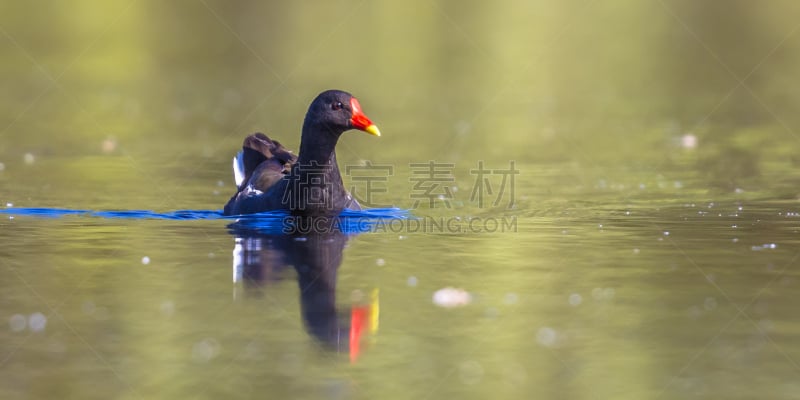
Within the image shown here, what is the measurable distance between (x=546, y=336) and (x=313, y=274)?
2.35 metres

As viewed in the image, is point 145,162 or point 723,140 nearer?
point 145,162

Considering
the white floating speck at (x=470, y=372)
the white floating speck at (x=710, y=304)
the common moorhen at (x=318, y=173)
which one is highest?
the common moorhen at (x=318, y=173)

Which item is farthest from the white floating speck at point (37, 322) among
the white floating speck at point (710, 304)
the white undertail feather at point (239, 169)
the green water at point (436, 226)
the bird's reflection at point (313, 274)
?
the white undertail feather at point (239, 169)

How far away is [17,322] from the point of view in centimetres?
689

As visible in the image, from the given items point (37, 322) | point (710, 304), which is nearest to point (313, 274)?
point (37, 322)

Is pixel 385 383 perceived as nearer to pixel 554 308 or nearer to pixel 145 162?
pixel 554 308

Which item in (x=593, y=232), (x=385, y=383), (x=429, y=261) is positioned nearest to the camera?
(x=385, y=383)

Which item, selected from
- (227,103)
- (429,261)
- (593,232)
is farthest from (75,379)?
(227,103)

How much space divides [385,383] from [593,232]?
4973 millimetres

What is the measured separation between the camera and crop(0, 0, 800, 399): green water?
19.7ft

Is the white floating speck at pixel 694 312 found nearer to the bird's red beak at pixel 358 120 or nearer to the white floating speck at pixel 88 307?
the white floating speck at pixel 88 307

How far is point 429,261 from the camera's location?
29.4 feet

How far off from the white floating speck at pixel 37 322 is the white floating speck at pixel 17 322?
0.03m

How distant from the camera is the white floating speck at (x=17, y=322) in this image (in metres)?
6.75
